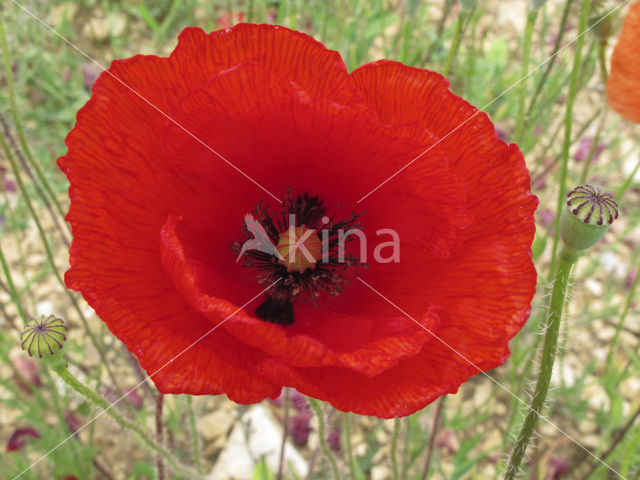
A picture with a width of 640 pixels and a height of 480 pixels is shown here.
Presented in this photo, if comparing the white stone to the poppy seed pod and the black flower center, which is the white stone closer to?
the black flower center

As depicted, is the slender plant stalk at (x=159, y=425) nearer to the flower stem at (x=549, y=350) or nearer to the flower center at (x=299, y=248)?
the flower center at (x=299, y=248)

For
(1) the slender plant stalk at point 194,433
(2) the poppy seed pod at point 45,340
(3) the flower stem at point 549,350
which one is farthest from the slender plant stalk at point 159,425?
(3) the flower stem at point 549,350

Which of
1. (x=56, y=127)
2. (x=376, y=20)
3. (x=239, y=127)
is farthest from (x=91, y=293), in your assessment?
(x=376, y=20)

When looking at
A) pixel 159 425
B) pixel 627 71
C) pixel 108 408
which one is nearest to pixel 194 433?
pixel 159 425

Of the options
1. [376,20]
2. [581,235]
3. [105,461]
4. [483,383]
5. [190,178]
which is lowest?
[483,383]

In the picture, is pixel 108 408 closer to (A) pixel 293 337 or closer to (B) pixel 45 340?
(B) pixel 45 340

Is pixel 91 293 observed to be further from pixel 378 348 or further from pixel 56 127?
pixel 56 127
